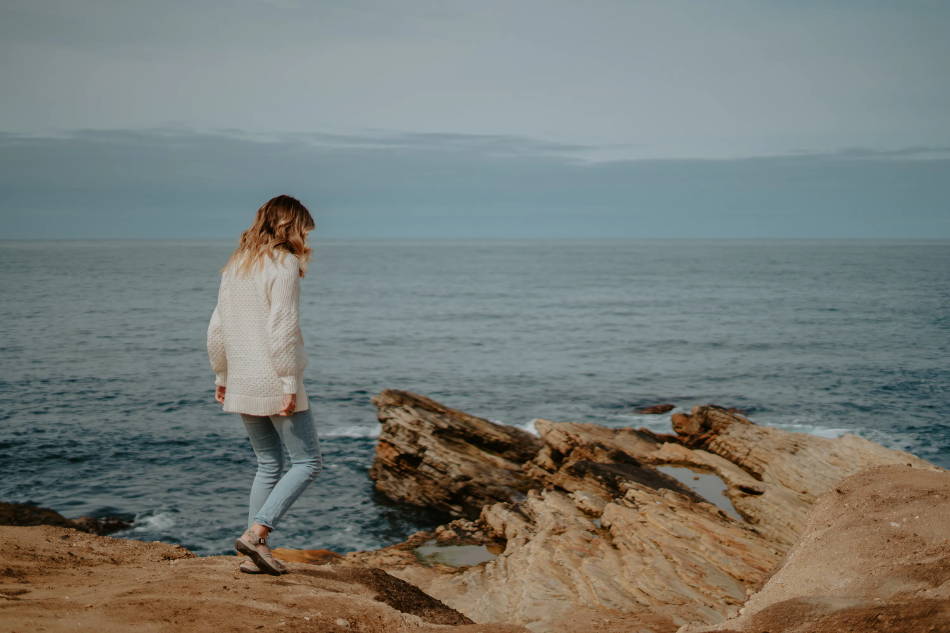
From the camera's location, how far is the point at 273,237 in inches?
265

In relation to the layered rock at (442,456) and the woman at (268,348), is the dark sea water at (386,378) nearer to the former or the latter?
the layered rock at (442,456)

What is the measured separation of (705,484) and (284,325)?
12.8 metres

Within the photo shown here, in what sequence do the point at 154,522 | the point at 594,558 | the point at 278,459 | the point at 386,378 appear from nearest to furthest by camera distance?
the point at 278,459
the point at 594,558
the point at 154,522
the point at 386,378

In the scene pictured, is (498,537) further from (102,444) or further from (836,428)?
(836,428)

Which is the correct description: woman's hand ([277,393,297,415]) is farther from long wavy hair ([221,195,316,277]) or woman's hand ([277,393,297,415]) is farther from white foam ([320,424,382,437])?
white foam ([320,424,382,437])

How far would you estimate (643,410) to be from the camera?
3036cm

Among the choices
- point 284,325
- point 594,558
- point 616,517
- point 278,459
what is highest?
point 284,325

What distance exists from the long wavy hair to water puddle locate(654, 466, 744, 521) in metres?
11.3

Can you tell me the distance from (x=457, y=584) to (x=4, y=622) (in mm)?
6466

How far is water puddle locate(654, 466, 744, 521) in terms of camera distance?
15531mm

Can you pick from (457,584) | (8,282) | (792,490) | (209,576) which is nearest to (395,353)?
(792,490)

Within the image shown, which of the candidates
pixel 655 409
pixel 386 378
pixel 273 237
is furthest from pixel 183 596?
pixel 386 378

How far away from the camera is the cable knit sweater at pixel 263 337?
6.51m

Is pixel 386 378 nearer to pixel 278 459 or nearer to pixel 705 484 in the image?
pixel 705 484
